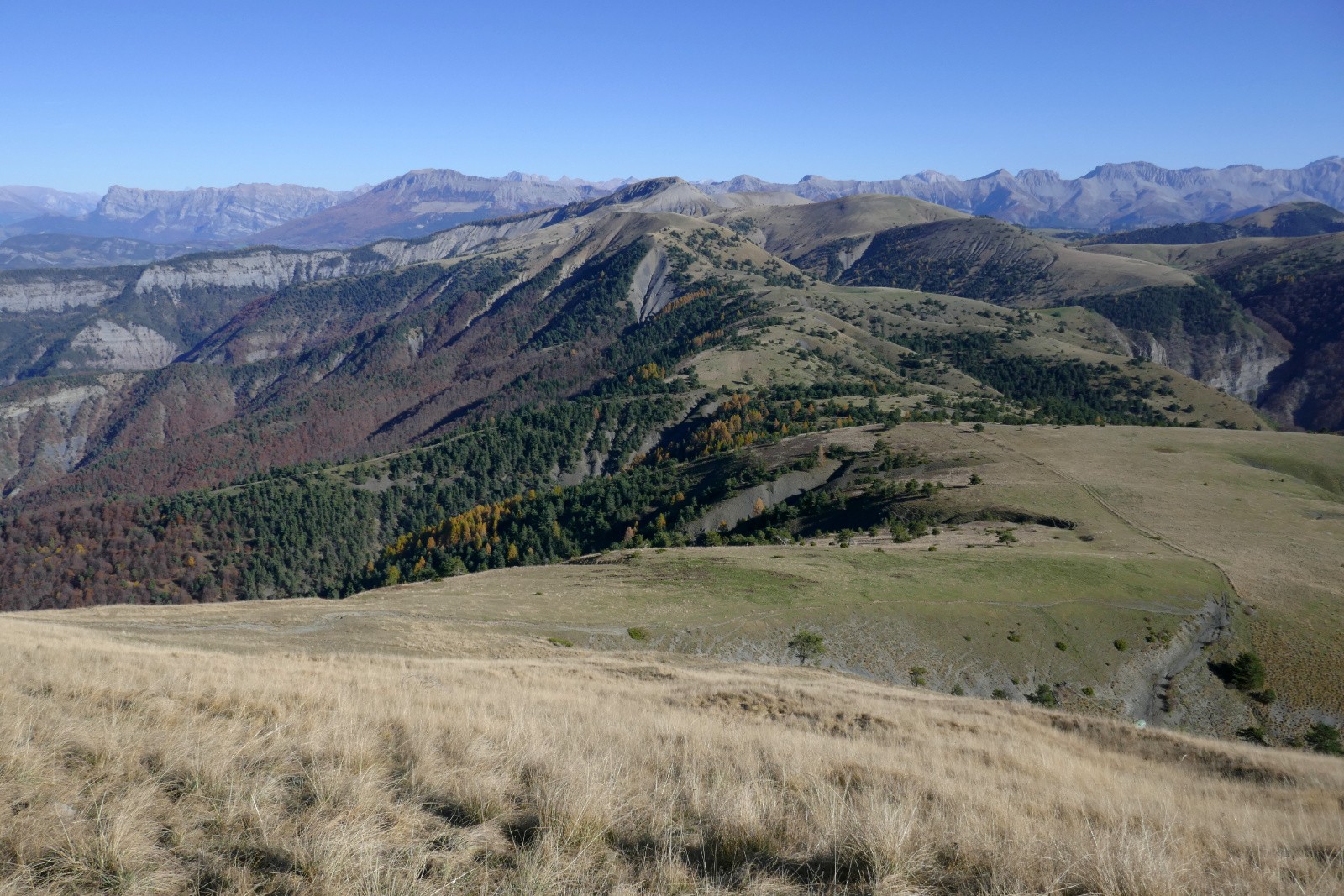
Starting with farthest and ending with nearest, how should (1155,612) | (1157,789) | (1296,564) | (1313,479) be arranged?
(1313,479)
(1296,564)
(1155,612)
(1157,789)

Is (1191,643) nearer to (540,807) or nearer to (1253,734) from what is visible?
(1253,734)

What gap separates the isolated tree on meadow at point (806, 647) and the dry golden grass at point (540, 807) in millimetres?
31323

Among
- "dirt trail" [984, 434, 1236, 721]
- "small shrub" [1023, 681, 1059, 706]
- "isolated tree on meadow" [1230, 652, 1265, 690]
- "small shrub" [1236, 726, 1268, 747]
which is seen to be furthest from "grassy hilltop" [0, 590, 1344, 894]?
"isolated tree on meadow" [1230, 652, 1265, 690]

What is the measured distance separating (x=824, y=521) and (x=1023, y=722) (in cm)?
7002

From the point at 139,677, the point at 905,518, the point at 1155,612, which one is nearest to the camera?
the point at 139,677

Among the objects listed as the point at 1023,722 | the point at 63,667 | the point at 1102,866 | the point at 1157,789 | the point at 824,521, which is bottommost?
the point at 824,521

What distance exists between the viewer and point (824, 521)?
9175 cm

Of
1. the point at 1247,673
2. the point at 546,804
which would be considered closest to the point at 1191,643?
the point at 1247,673

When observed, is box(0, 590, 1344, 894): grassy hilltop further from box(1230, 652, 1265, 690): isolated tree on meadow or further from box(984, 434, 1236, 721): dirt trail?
box(1230, 652, 1265, 690): isolated tree on meadow

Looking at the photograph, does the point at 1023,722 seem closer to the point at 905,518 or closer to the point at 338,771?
the point at 338,771

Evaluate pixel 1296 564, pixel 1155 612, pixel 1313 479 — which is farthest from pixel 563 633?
pixel 1313 479

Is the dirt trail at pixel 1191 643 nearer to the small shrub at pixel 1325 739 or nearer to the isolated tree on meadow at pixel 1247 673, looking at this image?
the isolated tree on meadow at pixel 1247 673

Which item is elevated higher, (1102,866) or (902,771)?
(1102,866)

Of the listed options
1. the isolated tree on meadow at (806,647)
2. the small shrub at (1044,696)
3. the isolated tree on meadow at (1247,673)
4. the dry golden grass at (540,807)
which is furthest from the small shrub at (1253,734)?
the dry golden grass at (540,807)
